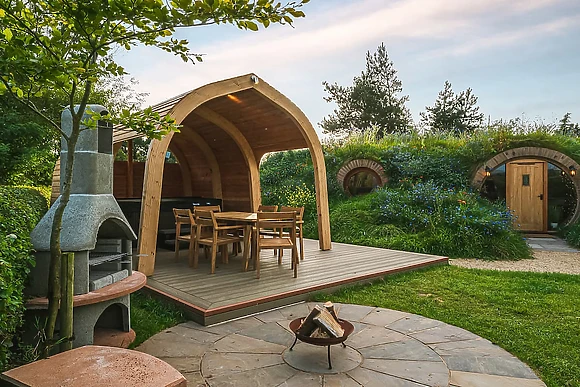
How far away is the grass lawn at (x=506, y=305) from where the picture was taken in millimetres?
3170

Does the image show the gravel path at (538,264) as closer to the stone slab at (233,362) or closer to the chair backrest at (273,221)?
the chair backrest at (273,221)

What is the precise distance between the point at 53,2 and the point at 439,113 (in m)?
26.3

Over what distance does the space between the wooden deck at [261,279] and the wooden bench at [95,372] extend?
1.71m

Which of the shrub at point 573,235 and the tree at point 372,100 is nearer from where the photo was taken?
the shrub at point 573,235

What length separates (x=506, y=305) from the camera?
4.49m

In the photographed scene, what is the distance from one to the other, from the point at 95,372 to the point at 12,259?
3.12ft

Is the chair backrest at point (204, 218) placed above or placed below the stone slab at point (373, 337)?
above

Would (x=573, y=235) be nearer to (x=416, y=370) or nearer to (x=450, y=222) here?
(x=450, y=222)

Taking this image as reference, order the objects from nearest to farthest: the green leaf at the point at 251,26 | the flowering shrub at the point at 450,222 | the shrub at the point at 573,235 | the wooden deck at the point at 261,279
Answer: the green leaf at the point at 251,26 < the wooden deck at the point at 261,279 < the flowering shrub at the point at 450,222 < the shrub at the point at 573,235

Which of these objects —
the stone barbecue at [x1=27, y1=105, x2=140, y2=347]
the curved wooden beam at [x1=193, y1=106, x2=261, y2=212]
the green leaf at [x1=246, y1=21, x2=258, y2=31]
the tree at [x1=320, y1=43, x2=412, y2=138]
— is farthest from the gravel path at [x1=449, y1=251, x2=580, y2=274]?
the tree at [x1=320, y1=43, x2=412, y2=138]

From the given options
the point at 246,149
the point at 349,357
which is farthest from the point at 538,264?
the point at 246,149

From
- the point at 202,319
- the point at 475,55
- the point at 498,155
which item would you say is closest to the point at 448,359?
the point at 202,319

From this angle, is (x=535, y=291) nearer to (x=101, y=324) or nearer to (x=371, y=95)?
(x=101, y=324)

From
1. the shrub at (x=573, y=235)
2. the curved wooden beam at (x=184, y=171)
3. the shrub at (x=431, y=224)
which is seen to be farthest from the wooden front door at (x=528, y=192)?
the curved wooden beam at (x=184, y=171)
